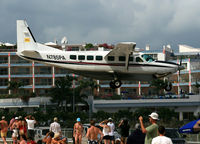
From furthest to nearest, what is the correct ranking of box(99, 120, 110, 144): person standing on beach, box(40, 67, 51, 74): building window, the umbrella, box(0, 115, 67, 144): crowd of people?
box(40, 67, 51, 74): building window
box(99, 120, 110, 144): person standing on beach
the umbrella
box(0, 115, 67, 144): crowd of people

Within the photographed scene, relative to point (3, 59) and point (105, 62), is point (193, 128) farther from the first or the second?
point (3, 59)

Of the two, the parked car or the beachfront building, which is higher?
the beachfront building

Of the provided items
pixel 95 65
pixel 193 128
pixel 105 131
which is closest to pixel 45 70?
pixel 95 65

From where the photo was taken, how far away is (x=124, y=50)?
134 feet

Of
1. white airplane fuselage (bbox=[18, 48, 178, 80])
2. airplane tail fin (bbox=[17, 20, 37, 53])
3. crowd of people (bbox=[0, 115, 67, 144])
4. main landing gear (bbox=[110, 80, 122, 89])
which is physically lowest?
crowd of people (bbox=[0, 115, 67, 144])

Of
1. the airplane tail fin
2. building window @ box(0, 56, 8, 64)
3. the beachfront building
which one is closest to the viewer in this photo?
the airplane tail fin

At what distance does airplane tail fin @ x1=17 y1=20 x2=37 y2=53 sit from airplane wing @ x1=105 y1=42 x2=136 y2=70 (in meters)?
7.49

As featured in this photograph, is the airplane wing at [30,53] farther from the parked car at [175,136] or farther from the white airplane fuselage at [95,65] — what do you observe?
the parked car at [175,136]

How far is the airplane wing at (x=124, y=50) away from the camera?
131 feet

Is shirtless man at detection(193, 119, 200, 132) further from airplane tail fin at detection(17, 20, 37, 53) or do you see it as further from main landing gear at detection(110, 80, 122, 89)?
airplane tail fin at detection(17, 20, 37, 53)

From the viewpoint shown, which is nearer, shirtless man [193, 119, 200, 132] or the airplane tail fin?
shirtless man [193, 119, 200, 132]

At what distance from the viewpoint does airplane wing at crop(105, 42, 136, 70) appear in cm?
4000

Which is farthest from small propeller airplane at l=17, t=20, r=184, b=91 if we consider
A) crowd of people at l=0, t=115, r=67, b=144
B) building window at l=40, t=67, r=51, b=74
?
building window at l=40, t=67, r=51, b=74

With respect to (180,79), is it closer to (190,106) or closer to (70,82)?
(190,106)
